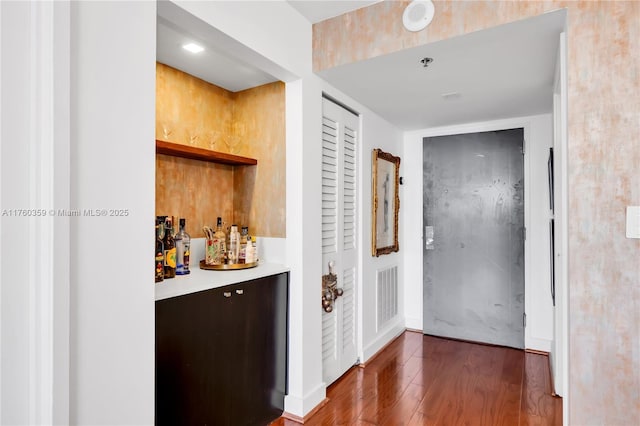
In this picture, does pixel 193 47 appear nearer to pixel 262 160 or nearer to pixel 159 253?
pixel 262 160

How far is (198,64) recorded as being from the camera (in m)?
2.27

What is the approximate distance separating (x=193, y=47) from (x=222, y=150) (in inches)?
29.1

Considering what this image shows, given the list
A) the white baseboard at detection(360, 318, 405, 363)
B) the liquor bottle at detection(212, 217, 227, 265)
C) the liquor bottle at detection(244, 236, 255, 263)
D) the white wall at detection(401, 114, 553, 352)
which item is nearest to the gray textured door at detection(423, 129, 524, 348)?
the white wall at detection(401, 114, 553, 352)

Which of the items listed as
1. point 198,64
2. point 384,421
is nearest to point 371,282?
point 384,421

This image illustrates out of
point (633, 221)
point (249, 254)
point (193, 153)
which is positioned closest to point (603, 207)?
point (633, 221)

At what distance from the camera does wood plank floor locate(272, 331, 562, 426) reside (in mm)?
2230

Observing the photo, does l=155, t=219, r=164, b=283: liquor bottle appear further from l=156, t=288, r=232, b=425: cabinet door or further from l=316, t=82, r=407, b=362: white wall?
l=316, t=82, r=407, b=362: white wall

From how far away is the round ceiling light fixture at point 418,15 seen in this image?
6.37 ft

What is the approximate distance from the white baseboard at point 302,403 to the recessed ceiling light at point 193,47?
2085 millimetres

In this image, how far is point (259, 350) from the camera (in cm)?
205

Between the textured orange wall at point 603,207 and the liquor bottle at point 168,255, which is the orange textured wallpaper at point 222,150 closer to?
the liquor bottle at point 168,255
